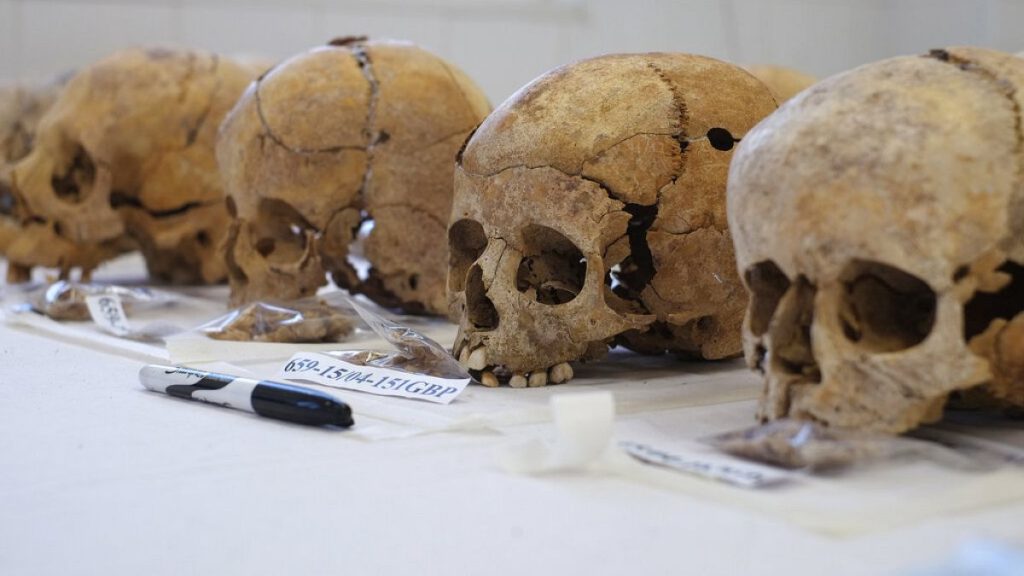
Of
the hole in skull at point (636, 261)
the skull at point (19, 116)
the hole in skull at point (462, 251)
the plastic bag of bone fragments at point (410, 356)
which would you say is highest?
the hole in skull at point (636, 261)

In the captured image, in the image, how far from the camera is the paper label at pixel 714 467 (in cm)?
147

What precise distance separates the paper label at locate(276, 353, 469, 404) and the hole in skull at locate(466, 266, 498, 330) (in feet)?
0.43

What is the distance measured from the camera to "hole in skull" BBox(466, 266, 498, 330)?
7.43 ft

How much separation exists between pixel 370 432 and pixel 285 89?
1.44 meters

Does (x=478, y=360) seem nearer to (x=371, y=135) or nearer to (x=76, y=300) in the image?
(x=371, y=135)

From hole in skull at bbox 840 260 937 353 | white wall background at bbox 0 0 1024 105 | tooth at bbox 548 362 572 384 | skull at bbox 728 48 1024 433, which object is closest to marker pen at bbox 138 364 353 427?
tooth at bbox 548 362 572 384

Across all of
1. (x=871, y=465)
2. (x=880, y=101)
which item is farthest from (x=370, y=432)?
(x=880, y=101)

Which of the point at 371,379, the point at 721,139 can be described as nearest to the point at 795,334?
the point at 721,139

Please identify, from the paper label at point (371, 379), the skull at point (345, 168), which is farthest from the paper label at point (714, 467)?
the skull at point (345, 168)

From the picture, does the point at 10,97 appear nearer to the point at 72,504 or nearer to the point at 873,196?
the point at 72,504

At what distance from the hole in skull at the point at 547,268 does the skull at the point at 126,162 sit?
5.94ft

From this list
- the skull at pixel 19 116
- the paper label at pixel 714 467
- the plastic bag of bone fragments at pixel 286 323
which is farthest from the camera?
the skull at pixel 19 116

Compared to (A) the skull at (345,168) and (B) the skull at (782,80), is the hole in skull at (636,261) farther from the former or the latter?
(B) the skull at (782,80)

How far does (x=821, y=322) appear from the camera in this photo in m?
1.60
